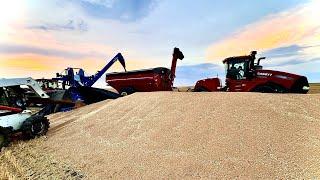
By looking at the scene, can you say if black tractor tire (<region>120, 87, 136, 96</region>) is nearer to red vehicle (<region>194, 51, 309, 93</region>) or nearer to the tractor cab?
red vehicle (<region>194, 51, 309, 93</region>)

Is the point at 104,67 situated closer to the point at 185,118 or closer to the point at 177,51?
the point at 177,51

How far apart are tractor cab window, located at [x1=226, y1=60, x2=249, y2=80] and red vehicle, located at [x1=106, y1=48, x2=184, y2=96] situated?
15.2 feet

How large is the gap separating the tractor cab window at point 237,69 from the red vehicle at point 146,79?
15.2ft

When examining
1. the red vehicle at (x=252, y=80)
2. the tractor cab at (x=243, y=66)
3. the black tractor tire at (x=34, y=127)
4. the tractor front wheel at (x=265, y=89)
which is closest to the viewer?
the black tractor tire at (x=34, y=127)

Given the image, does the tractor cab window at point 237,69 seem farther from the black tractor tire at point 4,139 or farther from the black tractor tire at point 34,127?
the black tractor tire at point 4,139

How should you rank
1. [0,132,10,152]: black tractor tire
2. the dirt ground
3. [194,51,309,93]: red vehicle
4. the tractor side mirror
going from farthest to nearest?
1. the tractor side mirror
2. [194,51,309,93]: red vehicle
3. [0,132,10,152]: black tractor tire
4. the dirt ground

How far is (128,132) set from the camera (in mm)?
11984

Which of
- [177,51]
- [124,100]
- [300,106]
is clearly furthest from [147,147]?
[177,51]

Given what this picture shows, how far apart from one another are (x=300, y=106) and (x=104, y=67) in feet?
57.4

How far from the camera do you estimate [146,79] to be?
2305 cm

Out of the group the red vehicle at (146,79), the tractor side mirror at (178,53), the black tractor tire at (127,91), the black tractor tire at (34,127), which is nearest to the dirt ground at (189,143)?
the black tractor tire at (34,127)

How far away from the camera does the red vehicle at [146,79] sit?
74.9ft

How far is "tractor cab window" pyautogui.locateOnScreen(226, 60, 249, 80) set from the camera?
19516 millimetres

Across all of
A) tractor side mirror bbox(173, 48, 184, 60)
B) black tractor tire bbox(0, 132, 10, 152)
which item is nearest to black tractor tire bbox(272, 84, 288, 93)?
tractor side mirror bbox(173, 48, 184, 60)
